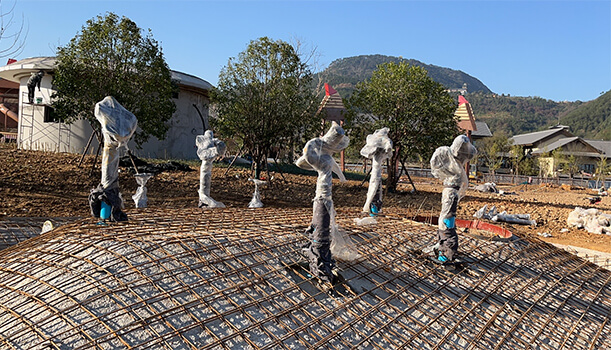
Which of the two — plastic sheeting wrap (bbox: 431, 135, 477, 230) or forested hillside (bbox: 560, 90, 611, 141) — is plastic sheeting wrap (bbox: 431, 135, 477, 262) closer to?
plastic sheeting wrap (bbox: 431, 135, 477, 230)

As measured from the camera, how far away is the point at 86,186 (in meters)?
12.7

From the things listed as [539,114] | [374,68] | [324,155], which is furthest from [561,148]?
[374,68]

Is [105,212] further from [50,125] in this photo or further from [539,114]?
[539,114]

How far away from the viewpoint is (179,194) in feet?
43.4

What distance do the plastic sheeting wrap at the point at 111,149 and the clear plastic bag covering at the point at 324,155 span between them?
8.10ft

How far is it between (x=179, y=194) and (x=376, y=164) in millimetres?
6873

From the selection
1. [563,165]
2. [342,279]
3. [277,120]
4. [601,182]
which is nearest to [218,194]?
[277,120]

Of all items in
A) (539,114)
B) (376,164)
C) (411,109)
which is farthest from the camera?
(539,114)

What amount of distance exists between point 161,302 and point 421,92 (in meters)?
13.6

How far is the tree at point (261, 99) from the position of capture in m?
15.7

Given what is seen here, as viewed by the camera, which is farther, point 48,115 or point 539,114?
point 539,114

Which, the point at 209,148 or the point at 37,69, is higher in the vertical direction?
the point at 37,69

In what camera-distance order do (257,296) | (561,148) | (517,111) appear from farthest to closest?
(517,111) < (561,148) < (257,296)

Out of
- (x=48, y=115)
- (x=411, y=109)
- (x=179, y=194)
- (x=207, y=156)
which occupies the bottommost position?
(x=179, y=194)
